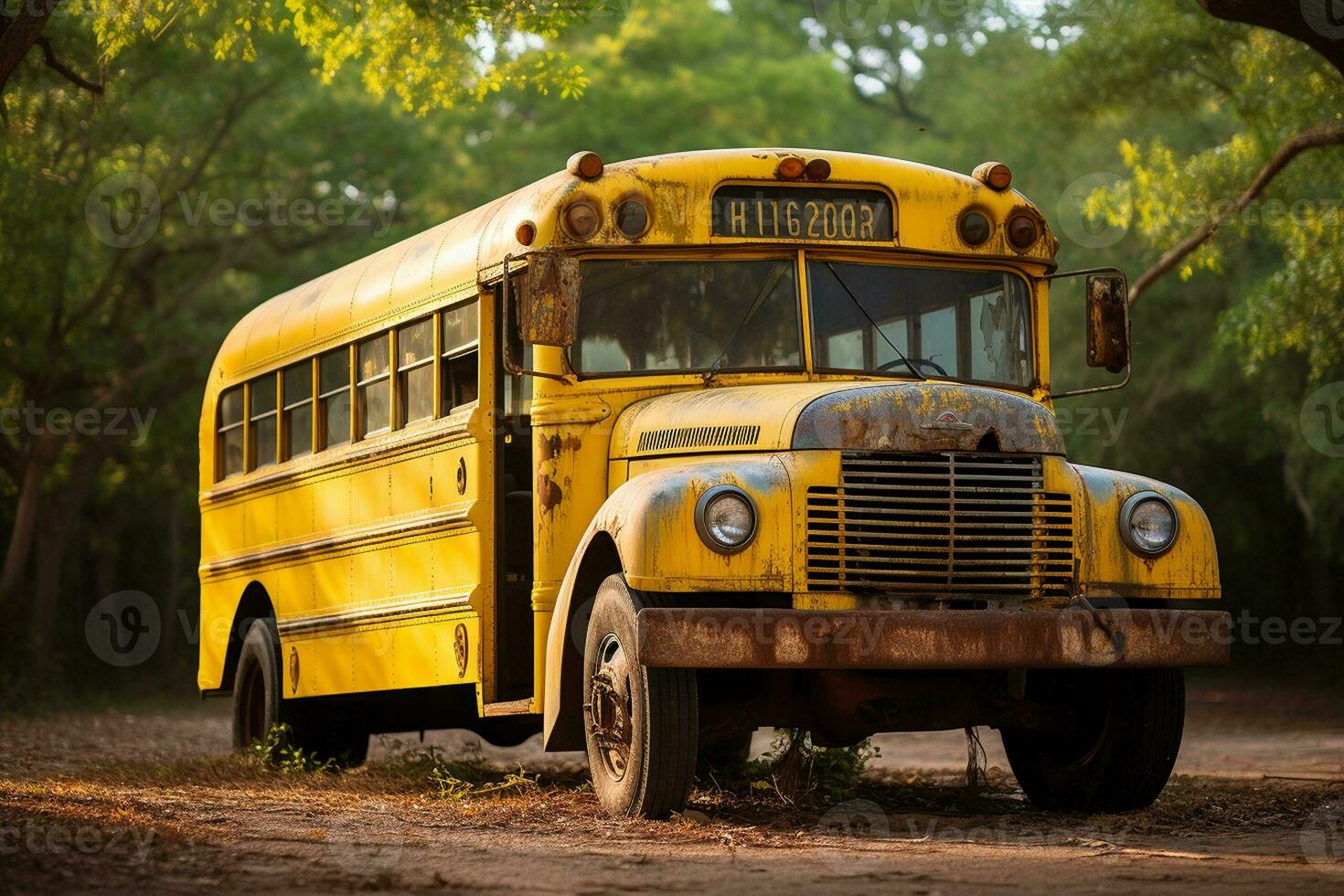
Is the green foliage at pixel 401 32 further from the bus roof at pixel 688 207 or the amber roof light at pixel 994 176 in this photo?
the amber roof light at pixel 994 176

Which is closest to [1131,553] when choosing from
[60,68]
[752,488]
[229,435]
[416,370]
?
[752,488]

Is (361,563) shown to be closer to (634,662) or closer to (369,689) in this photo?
(369,689)

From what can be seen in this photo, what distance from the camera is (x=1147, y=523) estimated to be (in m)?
7.96

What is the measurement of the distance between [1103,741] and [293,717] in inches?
199

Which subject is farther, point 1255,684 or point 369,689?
point 1255,684

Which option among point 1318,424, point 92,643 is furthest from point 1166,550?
point 92,643

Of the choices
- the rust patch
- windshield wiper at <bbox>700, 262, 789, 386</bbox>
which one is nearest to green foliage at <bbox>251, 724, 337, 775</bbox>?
the rust patch

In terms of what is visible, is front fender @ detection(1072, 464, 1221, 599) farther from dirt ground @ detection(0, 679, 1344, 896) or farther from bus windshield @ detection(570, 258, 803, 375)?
bus windshield @ detection(570, 258, 803, 375)

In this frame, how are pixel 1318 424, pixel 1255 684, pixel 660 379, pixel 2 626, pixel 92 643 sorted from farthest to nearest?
pixel 92 643, pixel 1255 684, pixel 2 626, pixel 1318 424, pixel 660 379

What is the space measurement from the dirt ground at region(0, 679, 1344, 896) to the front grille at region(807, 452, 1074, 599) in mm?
937

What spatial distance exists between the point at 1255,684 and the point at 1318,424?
603 centimetres

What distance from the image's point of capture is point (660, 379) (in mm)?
8477

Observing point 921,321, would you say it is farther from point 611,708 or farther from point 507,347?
point 611,708

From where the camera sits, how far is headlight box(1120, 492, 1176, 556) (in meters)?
7.89
